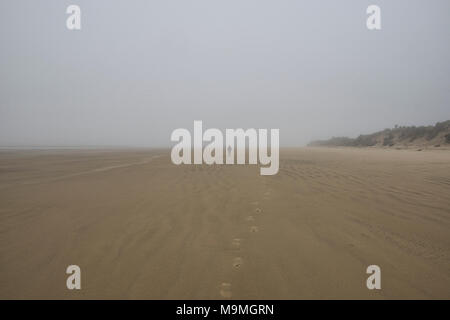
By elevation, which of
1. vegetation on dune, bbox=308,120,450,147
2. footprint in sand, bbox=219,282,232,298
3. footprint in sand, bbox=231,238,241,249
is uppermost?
vegetation on dune, bbox=308,120,450,147

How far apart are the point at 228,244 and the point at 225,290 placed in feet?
2.83

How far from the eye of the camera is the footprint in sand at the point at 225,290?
202cm

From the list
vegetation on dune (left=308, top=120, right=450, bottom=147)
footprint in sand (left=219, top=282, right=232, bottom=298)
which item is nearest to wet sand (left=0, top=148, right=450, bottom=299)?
footprint in sand (left=219, top=282, right=232, bottom=298)

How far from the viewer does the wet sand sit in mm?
2098

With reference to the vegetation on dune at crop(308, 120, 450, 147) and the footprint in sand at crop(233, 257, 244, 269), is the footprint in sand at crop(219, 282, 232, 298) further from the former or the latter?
the vegetation on dune at crop(308, 120, 450, 147)

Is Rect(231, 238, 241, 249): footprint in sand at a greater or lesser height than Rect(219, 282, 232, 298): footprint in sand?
greater

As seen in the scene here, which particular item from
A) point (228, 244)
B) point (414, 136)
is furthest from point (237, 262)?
point (414, 136)

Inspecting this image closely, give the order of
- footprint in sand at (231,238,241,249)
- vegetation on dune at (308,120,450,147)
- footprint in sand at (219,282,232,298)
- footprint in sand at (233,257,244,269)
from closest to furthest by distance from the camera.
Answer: footprint in sand at (219,282,232,298) → footprint in sand at (233,257,244,269) → footprint in sand at (231,238,241,249) → vegetation on dune at (308,120,450,147)

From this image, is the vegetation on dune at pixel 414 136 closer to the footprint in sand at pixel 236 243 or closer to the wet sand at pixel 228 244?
the wet sand at pixel 228 244

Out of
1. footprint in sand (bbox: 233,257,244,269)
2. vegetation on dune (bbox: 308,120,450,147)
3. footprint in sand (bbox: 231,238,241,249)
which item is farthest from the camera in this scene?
vegetation on dune (bbox: 308,120,450,147)

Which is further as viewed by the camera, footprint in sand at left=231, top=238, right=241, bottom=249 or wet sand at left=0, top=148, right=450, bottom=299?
footprint in sand at left=231, top=238, right=241, bottom=249

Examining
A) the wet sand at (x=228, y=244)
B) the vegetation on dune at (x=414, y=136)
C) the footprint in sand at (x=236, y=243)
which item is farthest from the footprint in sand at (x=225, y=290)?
the vegetation on dune at (x=414, y=136)

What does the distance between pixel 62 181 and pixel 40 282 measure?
5988 millimetres
